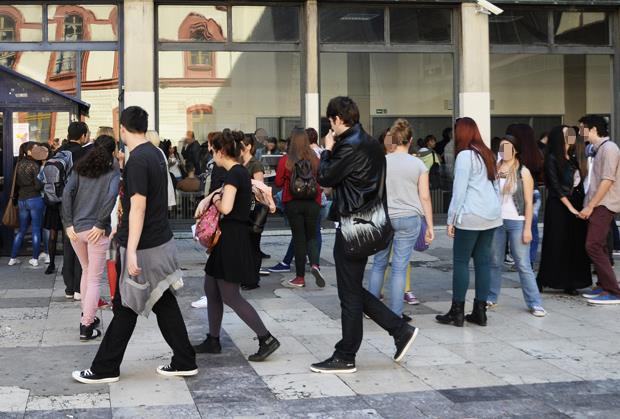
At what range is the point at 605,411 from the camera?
5.74m

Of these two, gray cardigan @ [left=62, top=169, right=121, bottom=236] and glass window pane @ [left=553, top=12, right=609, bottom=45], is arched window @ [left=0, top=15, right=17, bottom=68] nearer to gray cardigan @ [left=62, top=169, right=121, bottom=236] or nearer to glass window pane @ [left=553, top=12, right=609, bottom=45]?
gray cardigan @ [left=62, top=169, right=121, bottom=236]

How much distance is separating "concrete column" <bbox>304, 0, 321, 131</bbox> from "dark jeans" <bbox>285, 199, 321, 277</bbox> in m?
6.09

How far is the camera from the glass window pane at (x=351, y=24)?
1697 centimetres

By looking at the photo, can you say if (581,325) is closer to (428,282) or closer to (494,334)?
(494,334)

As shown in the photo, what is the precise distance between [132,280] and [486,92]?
493 inches

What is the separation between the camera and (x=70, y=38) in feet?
53.4

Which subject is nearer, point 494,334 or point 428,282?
point 494,334

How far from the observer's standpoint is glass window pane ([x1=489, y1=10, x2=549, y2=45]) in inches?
695

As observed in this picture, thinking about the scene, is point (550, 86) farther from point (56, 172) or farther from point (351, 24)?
point (56, 172)

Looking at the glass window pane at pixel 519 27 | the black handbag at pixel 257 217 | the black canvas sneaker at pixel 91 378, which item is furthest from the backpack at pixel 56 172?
the glass window pane at pixel 519 27

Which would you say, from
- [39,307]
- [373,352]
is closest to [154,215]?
[373,352]

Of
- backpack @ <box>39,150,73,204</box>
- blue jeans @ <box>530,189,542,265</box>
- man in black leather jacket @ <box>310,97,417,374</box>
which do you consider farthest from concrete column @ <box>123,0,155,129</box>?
man in black leather jacket @ <box>310,97,417,374</box>

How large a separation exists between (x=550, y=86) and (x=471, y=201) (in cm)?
1133

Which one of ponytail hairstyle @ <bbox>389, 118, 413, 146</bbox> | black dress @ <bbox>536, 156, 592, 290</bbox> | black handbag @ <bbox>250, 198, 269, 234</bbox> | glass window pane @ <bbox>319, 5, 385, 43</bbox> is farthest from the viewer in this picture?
glass window pane @ <bbox>319, 5, 385, 43</bbox>
